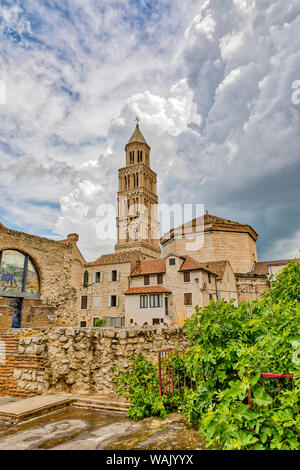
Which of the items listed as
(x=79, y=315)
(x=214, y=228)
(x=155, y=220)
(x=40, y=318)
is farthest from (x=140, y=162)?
(x=40, y=318)

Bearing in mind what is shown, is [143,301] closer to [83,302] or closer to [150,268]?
[150,268]

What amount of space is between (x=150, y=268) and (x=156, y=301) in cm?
489

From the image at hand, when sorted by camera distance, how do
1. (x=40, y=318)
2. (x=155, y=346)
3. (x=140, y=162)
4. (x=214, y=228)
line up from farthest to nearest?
(x=140, y=162), (x=214, y=228), (x=40, y=318), (x=155, y=346)

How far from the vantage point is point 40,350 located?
6.80 m

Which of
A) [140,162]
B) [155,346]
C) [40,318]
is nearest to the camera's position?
[155,346]

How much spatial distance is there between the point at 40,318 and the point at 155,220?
62.8 m

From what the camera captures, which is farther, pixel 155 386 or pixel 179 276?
pixel 179 276

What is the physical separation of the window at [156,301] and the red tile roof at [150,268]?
3.05 m

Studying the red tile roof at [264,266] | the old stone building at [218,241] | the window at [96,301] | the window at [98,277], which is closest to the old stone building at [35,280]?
the window at [96,301]

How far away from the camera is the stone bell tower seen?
227 feet

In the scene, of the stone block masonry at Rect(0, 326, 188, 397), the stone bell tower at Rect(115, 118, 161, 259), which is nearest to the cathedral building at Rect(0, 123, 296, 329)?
the stone block masonry at Rect(0, 326, 188, 397)

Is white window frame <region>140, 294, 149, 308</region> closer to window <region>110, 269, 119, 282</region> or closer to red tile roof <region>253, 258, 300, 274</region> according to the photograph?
window <region>110, 269, 119, 282</region>
